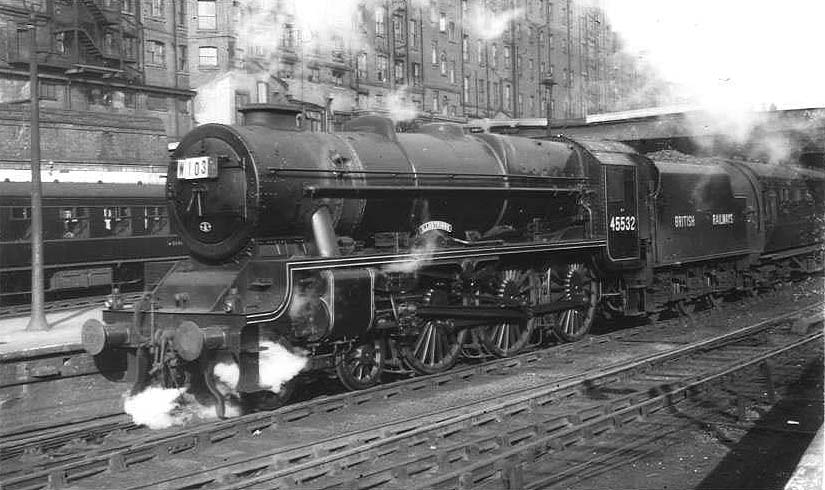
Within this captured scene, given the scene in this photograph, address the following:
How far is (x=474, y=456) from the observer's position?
22.4ft

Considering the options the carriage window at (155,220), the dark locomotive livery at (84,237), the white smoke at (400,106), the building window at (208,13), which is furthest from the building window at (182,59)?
the white smoke at (400,106)

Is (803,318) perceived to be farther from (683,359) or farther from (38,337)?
(38,337)

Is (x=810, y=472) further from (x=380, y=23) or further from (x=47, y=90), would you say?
(x=47, y=90)

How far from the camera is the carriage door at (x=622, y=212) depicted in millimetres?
13398

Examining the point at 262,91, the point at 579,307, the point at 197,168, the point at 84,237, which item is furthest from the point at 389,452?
the point at 84,237

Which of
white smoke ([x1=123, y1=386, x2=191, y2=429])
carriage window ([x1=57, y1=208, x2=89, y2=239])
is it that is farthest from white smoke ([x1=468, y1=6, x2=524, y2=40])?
white smoke ([x1=123, y1=386, x2=191, y2=429])

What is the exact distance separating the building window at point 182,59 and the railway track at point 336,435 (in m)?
22.9

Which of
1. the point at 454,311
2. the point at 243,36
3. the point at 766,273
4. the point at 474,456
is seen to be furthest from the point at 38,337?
the point at 766,273

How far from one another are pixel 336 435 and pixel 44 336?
8692 millimetres

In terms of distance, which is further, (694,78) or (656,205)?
(694,78)

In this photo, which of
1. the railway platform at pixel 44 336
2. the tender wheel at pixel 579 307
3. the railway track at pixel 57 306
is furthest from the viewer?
the railway track at pixel 57 306

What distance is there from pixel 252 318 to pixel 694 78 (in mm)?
13116

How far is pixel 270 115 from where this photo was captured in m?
9.62

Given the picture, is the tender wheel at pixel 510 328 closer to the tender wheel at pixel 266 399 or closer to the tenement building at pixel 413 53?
the tender wheel at pixel 266 399
